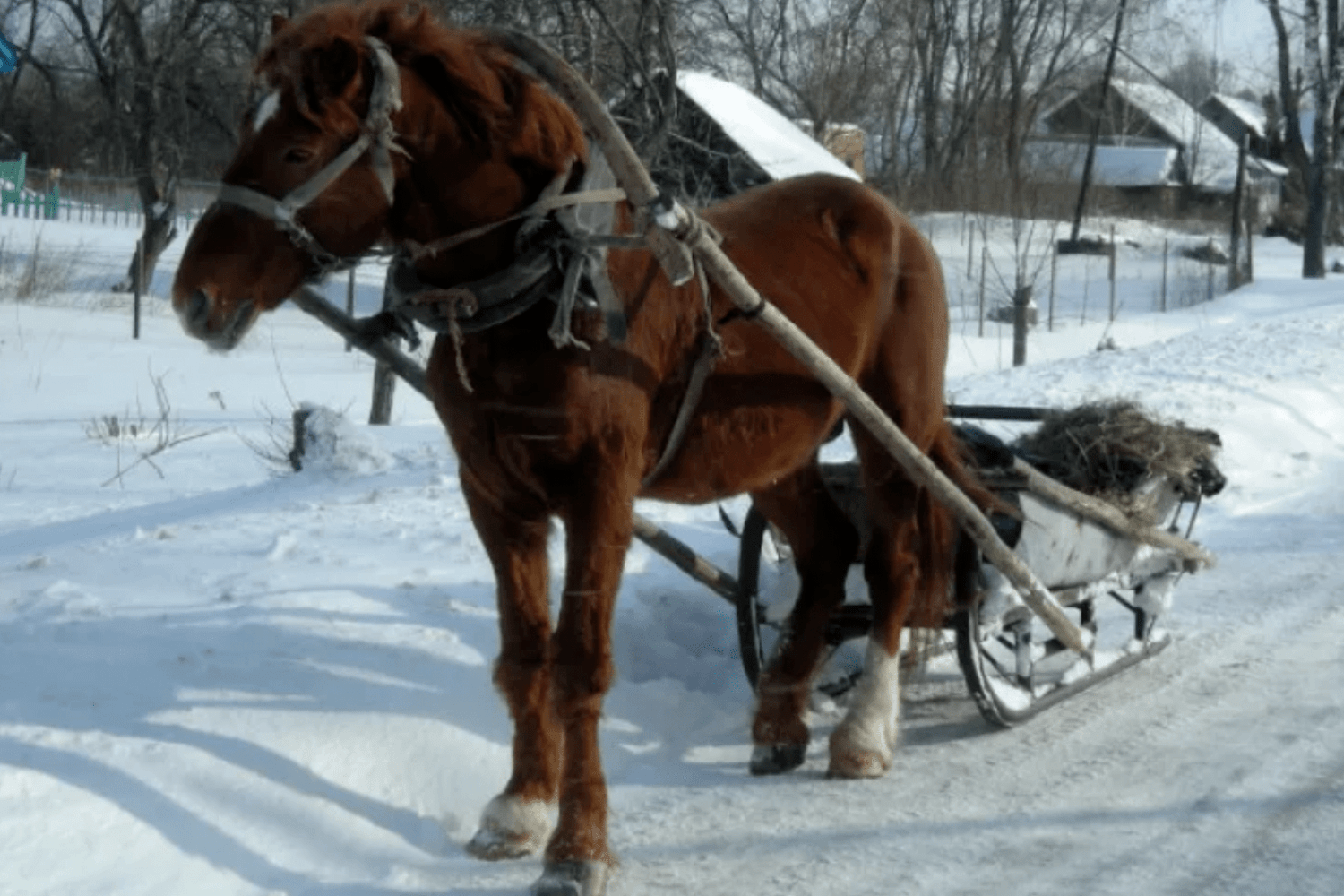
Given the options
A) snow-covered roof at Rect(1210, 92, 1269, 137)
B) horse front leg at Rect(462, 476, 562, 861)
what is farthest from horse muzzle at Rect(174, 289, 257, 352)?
snow-covered roof at Rect(1210, 92, 1269, 137)

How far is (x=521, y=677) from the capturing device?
14.7ft

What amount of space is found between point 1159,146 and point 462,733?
67.7 metres

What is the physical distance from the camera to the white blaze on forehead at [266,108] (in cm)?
372

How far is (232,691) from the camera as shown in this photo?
4.90 m

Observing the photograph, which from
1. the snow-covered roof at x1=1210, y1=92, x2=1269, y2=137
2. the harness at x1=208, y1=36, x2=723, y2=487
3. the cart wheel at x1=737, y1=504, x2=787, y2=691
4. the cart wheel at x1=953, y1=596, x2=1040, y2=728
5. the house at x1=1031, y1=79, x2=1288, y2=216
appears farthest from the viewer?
the snow-covered roof at x1=1210, y1=92, x2=1269, y2=137

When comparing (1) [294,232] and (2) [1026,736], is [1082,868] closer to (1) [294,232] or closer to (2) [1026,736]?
(2) [1026,736]

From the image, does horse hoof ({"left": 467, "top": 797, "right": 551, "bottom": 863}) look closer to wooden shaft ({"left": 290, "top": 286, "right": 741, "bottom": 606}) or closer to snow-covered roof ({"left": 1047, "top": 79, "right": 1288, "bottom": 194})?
wooden shaft ({"left": 290, "top": 286, "right": 741, "bottom": 606})

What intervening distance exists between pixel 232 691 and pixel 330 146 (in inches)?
73.2

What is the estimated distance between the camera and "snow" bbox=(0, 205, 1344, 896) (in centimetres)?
420

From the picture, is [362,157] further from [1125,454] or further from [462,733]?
[1125,454]

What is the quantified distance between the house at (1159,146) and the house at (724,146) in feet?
148

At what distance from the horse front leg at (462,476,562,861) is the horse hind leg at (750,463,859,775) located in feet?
3.33

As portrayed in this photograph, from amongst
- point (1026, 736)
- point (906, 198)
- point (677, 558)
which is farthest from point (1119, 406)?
point (906, 198)

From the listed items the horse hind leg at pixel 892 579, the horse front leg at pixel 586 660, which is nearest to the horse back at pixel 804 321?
the horse hind leg at pixel 892 579
